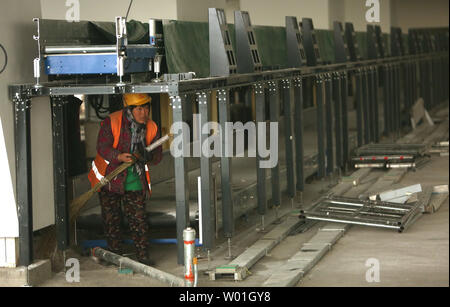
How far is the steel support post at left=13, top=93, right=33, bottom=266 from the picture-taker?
739 centimetres

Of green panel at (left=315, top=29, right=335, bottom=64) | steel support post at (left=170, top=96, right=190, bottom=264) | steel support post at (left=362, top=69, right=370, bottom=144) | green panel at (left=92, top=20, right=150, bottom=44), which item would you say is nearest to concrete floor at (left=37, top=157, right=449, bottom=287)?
steel support post at (left=170, top=96, right=190, bottom=264)

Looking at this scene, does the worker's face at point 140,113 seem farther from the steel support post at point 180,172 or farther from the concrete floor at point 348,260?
the concrete floor at point 348,260

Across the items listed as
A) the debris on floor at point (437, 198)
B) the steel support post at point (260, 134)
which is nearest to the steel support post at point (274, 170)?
the steel support post at point (260, 134)

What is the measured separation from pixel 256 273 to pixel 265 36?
13.6 ft

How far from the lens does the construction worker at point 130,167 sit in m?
8.10

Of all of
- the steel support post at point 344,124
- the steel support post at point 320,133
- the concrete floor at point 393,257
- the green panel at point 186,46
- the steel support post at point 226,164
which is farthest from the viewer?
the steel support post at point 344,124

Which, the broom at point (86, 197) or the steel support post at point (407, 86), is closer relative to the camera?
the broom at point (86, 197)

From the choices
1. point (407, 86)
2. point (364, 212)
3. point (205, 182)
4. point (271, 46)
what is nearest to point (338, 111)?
point (271, 46)

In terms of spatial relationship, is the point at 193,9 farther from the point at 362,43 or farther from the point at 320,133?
the point at 362,43

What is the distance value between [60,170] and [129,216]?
793 mm

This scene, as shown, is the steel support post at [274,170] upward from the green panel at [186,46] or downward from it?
downward

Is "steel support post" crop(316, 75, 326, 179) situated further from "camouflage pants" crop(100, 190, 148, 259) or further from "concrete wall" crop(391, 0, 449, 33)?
"concrete wall" crop(391, 0, 449, 33)

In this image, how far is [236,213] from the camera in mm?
Answer: 9633

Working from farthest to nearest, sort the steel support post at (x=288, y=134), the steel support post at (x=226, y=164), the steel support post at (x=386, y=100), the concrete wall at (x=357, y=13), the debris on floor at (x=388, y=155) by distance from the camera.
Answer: the concrete wall at (x=357, y=13) → the steel support post at (x=386, y=100) → the debris on floor at (x=388, y=155) → the steel support post at (x=288, y=134) → the steel support post at (x=226, y=164)
